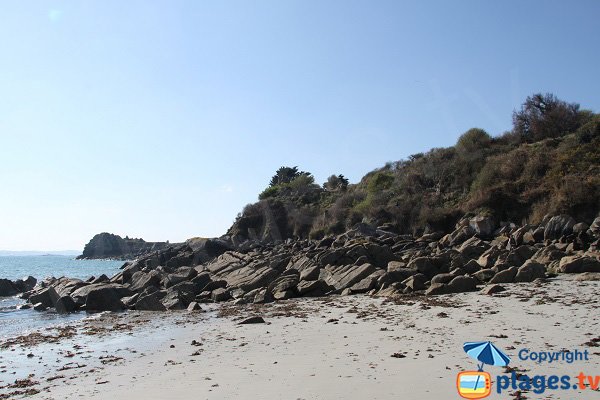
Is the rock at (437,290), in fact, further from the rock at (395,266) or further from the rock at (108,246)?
the rock at (108,246)

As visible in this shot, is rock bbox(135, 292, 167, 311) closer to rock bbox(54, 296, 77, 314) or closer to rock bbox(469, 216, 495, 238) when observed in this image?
rock bbox(54, 296, 77, 314)

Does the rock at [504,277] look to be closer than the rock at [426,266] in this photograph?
Yes

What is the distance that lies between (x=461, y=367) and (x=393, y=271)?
11.3 m

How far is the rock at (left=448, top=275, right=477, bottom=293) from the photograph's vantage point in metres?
16.2

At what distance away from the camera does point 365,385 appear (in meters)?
7.15

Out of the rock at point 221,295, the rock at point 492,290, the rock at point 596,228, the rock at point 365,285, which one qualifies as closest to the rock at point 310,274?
the rock at point 365,285

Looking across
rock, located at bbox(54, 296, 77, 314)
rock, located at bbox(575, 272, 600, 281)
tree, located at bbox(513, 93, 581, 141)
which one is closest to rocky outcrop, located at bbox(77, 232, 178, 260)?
tree, located at bbox(513, 93, 581, 141)

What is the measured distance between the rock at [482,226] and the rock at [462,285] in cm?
1492

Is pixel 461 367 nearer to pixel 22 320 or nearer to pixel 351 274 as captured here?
pixel 351 274

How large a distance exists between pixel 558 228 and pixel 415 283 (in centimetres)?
1308

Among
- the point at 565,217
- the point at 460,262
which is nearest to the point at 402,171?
the point at 565,217

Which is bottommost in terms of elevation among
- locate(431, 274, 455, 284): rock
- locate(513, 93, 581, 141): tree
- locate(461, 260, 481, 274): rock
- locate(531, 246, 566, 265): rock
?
locate(431, 274, 455, 284): rock

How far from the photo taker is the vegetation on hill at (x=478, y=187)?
109 ft

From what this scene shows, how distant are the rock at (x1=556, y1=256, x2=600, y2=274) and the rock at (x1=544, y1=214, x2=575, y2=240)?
25.8ft
